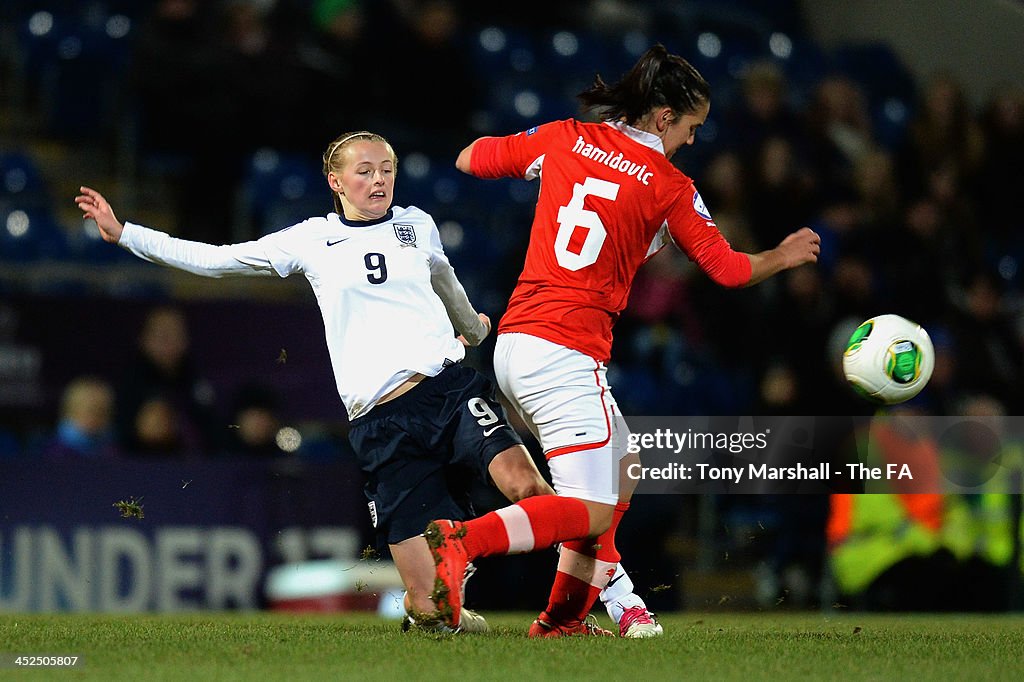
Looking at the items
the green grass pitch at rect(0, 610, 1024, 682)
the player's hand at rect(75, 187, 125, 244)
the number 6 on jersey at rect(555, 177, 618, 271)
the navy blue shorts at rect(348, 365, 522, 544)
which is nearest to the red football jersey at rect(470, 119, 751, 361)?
the number 6 on jersey at rect(555, 177, 618, 271)

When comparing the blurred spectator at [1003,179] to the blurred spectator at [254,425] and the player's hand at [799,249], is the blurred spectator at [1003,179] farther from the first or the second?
the player's hand at [799,249]

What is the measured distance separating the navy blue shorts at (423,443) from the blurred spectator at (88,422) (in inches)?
126

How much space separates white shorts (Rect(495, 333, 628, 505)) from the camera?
4.68 meters

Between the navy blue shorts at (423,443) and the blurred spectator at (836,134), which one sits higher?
the blurred spectator at (836,134)

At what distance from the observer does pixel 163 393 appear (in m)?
8.16

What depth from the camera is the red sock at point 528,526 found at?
14.5 feet

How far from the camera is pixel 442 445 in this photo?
503 centimetres

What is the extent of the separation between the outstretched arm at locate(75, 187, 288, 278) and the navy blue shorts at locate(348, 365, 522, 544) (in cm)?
Answer: 68

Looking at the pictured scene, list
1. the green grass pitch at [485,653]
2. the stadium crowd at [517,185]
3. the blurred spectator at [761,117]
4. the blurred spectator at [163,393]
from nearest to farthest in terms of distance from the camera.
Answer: the green grass pitch at [485,653], the blurred spectator at [163,393], the stadium crowd at [517,185], the blurred spectator at [761,117]

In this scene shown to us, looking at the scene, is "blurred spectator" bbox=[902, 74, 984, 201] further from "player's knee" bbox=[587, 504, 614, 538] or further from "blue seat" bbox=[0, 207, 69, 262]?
"player's knee" bbox=[587, 504, 614, 538]

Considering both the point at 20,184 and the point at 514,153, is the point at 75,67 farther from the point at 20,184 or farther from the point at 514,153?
the point at 514,153

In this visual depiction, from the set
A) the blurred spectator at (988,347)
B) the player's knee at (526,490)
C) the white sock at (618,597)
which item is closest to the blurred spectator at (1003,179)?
the blurred spectator at (988,347)

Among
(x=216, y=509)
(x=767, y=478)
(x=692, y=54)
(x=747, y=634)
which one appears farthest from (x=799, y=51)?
(x=747, y=634)

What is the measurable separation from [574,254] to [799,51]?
8.29m
